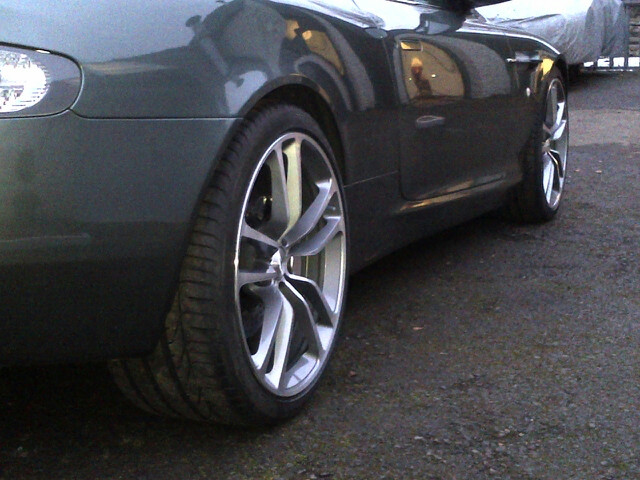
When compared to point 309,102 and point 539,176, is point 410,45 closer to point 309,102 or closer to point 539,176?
point 309,102

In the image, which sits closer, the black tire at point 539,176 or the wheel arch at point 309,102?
the wheel arch at point 309,102

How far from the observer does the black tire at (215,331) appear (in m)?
2.22

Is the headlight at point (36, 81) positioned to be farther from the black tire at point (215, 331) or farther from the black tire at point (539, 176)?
the black tire at point (539, 176)

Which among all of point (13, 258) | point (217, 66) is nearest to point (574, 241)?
point (217, 66)

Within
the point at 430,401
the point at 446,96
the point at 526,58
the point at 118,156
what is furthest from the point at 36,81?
the point at 526,58

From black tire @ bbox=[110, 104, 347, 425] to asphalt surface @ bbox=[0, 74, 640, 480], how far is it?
0.49 ft

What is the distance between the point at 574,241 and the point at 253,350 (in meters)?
2.51

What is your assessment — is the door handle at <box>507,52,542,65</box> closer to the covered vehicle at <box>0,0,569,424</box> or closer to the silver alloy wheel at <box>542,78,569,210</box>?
the silver alloy wheel at <box>542,78,569,210</box>

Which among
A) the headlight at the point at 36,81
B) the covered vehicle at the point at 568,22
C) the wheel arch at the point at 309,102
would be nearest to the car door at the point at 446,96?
the wheel arch at the point at 309,102

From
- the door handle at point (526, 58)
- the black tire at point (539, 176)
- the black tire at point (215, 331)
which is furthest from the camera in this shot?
the black tire at point (539, 176)

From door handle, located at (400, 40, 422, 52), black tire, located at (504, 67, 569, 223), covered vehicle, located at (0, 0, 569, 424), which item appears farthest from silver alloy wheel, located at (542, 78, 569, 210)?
covered vehicle, located at (0, 0, 569, 424)

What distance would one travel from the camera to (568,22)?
1238 centimetres

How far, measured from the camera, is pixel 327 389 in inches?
113

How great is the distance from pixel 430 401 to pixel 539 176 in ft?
7.24
